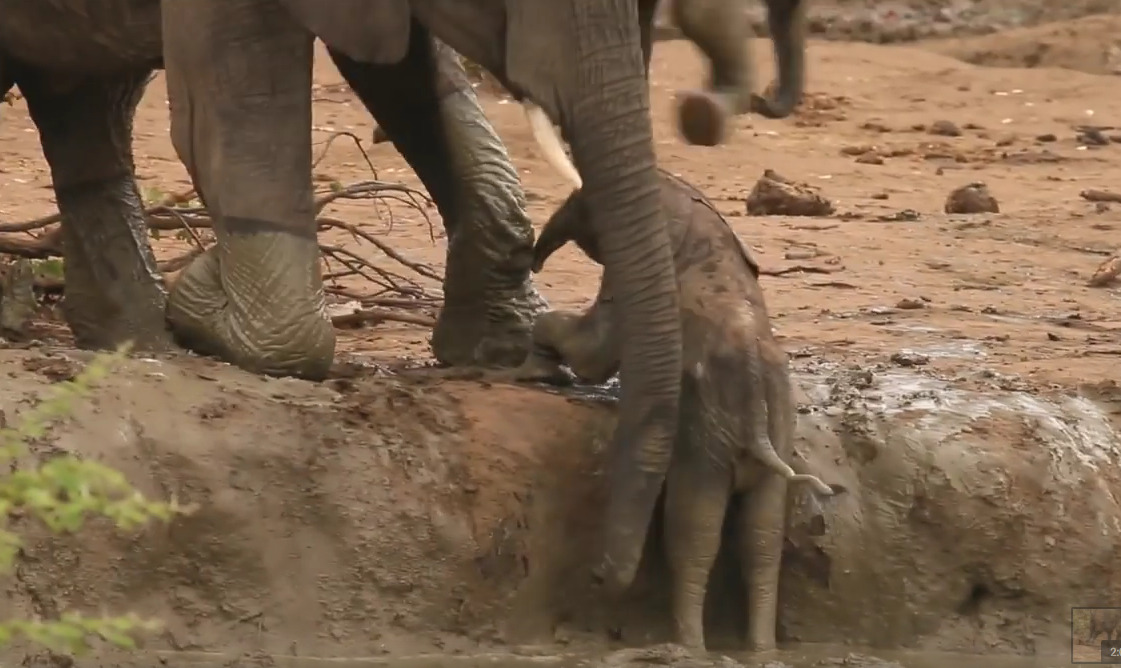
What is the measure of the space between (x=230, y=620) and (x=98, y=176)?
1938 mm

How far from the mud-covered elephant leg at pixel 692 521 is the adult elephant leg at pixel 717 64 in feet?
2.04

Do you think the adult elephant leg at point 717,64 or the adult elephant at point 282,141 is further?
the adult elephant at point 282,141

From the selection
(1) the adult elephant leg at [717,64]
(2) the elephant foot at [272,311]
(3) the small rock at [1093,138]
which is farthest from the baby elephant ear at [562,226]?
(3) the small rock at [1093,138]

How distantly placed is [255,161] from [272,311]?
A: 345mm

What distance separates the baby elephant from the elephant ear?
0.70 metres

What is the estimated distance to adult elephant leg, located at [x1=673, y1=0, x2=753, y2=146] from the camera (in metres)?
3.93

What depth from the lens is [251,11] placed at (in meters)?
4.66

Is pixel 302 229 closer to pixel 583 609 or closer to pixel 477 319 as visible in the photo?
pixel 477 319

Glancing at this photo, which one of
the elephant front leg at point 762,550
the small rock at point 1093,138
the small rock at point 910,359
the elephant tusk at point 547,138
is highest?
the small rock at point 1093,138

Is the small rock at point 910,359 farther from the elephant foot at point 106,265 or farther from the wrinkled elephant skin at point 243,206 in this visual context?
the elephant foot at point 106,265

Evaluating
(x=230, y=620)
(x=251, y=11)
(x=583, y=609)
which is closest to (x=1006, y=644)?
(x=583, y=609)

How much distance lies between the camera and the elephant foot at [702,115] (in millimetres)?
3922

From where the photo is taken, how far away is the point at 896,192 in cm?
1050
